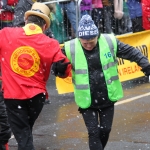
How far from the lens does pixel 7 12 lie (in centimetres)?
1200

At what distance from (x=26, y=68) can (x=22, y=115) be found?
0.51 meters

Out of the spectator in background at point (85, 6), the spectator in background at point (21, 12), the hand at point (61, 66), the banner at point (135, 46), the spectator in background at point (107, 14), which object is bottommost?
the banner at point (135, 46)

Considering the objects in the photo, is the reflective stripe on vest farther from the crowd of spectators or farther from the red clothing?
the crowd of spectators

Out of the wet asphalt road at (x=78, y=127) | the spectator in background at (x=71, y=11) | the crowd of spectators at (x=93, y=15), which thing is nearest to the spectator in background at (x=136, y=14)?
the crowd of spectators at (x=93, y=15)

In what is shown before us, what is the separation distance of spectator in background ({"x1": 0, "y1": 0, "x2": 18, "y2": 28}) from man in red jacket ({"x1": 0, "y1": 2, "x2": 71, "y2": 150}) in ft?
19.2

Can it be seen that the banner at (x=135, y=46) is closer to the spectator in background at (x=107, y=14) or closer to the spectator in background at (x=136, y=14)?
the spectator in background at (x=136, y=14)

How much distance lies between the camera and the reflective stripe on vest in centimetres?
618

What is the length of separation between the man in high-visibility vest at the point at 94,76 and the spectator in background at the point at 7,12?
5811 millimetres

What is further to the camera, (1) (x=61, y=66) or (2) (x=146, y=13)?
(2) (x=146, y=13)

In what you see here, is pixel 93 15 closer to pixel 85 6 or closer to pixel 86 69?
pixel 85 6

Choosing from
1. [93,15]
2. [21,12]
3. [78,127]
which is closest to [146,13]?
[93,15]

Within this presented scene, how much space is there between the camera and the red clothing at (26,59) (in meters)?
5.96

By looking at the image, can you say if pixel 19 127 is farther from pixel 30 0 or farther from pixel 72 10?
pixel 72 10

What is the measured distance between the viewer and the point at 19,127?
6059mm
